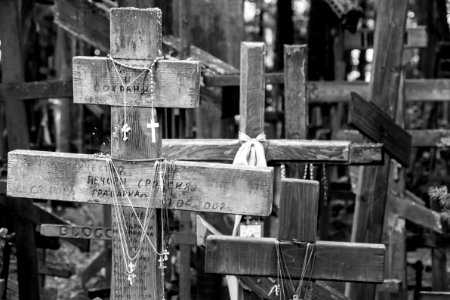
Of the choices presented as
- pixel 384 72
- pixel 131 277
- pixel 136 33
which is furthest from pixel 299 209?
pixel 384 72

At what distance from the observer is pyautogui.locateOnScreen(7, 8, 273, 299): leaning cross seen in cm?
520

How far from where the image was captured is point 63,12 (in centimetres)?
835

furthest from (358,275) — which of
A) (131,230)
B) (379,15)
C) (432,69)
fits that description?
(432,69)

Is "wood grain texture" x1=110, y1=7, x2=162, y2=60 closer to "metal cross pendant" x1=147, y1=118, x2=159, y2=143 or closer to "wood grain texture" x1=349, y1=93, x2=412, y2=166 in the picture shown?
"metal cross pendant" x1=147, y1=118, x2=159, y2=143

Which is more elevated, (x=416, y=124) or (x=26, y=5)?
(x=26, y=5)

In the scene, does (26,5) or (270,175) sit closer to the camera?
(270,175)

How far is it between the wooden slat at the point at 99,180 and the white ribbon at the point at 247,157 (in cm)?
123

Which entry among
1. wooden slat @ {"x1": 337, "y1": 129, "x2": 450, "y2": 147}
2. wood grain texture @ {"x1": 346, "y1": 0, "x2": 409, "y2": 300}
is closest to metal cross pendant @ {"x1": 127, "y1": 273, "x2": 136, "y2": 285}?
wood grain texture @ {"x1": 346, "y1": 0, "x2": 409, "y2": 300}

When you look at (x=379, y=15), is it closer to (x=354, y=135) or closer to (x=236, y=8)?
(x=354, y=135)

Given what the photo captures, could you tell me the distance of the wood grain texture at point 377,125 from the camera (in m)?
7.16

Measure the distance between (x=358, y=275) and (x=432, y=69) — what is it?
782 centimetres

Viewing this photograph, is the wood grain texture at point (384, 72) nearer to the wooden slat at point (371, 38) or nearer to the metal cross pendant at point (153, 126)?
the wooden slat at point (371, 38)

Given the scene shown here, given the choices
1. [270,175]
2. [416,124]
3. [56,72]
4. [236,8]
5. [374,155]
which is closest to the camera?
[270,175]

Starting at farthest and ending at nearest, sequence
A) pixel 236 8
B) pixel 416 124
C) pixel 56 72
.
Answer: pixel 56 72
pixel 416 124
pixel 236 8
